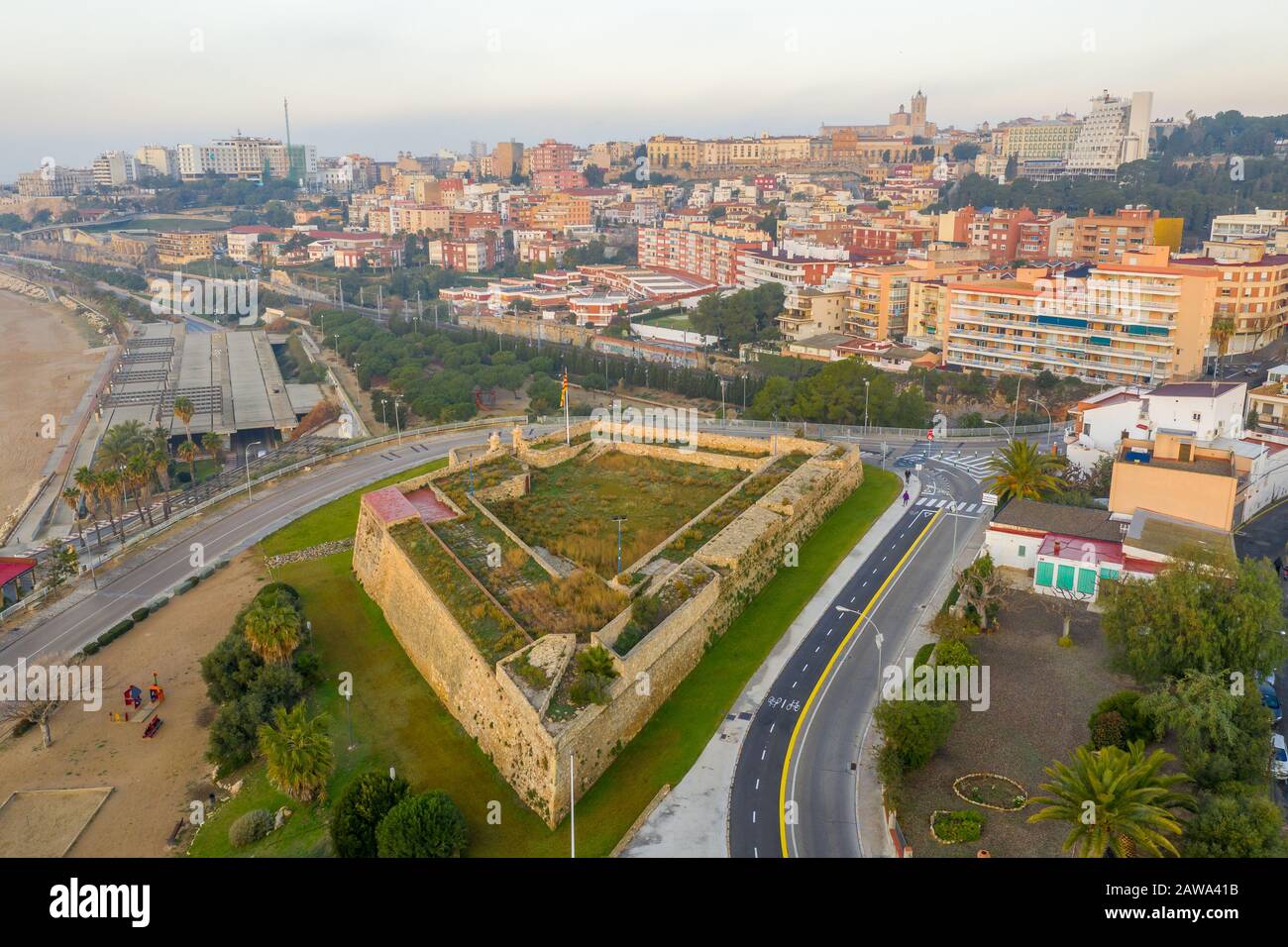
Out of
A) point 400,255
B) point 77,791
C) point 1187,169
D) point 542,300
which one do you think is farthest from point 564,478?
point 1187,169

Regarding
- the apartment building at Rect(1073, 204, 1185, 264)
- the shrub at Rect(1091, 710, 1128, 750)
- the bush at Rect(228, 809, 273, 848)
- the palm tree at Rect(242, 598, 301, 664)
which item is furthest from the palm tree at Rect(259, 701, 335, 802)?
the apartment building at Rect(1073, 204, 1185, 264)

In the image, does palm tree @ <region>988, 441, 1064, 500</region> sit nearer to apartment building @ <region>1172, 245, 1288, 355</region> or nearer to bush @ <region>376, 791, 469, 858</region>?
bush @ <region>376, 791, 469, 858</region>

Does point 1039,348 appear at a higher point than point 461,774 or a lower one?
higher

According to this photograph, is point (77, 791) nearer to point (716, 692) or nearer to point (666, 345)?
point (716, 692)

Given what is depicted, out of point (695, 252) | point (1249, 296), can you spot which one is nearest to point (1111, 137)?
point (695, 252)

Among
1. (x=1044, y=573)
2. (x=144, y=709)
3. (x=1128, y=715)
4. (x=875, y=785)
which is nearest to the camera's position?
(x=875, y=785)

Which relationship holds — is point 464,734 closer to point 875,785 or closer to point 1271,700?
point 875,785

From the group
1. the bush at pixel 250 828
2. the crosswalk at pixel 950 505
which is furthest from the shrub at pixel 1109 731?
the bush at pixel 250 828
